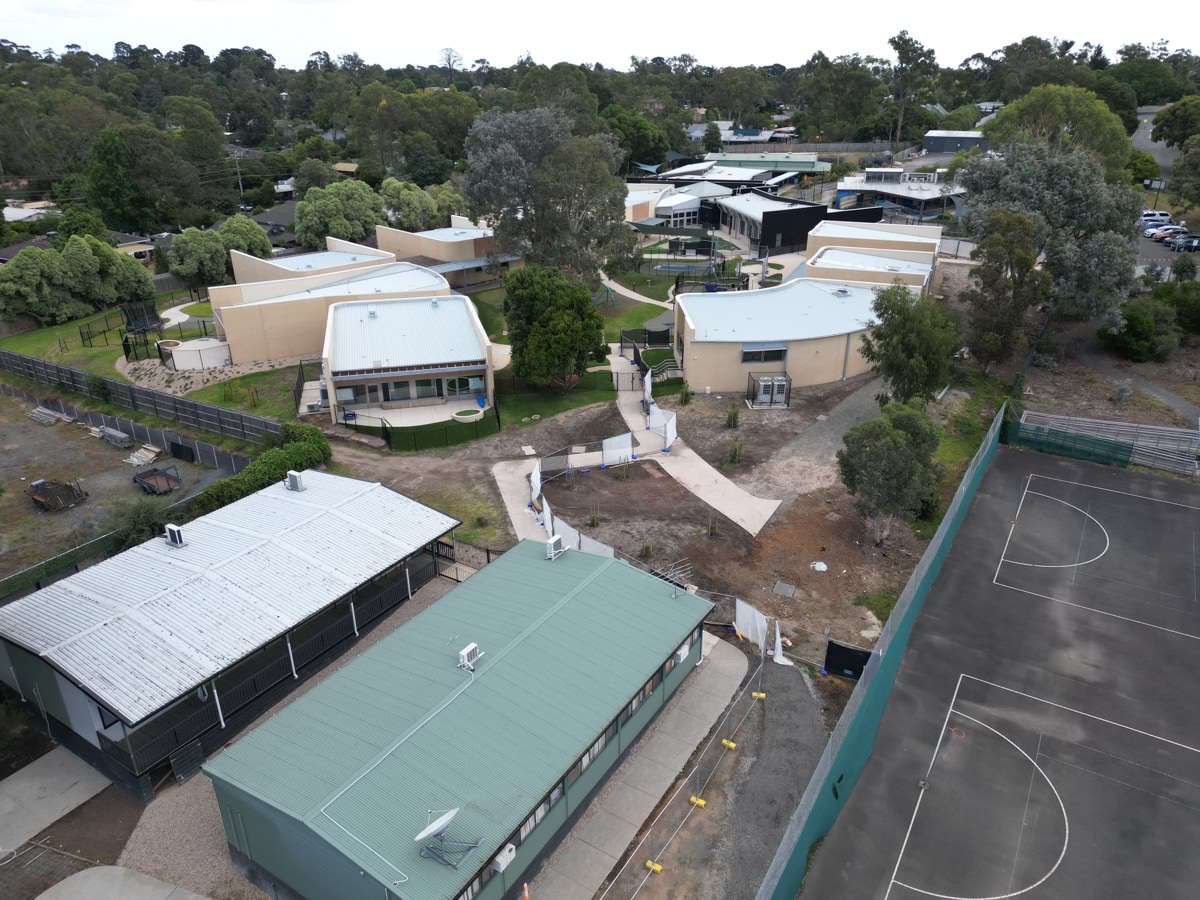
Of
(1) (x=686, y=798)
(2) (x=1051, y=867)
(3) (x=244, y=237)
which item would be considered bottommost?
(2) (x=1051, y=867)

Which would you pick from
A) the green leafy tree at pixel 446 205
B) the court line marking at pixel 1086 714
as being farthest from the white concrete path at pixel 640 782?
the green leafy tree at pixel 446 205

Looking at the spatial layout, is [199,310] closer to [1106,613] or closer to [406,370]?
[406,370]

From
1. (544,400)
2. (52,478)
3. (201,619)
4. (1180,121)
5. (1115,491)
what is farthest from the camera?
(1180,121)

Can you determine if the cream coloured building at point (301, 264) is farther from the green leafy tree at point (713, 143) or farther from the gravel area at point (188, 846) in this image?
the green leafy tree at point (713, 143)

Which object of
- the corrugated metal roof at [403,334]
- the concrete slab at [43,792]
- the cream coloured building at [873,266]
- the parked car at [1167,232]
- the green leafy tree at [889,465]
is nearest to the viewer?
the concrete slab at [43,792]

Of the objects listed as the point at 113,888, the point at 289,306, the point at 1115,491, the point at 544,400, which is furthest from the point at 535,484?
the point at 289,306

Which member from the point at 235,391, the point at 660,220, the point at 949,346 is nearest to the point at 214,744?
the point at 235,391

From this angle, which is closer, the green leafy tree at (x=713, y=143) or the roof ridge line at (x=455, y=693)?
the roof ridge line at (x=455, y=693)
